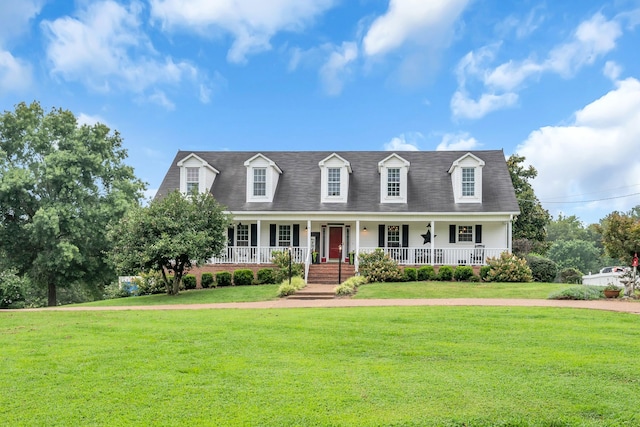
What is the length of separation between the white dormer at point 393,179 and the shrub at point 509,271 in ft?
18.3

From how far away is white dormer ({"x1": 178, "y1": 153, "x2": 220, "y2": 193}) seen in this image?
83.0ft

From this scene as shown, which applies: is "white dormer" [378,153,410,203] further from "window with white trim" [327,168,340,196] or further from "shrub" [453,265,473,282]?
"shrub" [453,265,473,282]

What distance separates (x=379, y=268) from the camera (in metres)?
21.6

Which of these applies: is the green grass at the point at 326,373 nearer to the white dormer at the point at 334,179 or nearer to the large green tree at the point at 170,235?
the large green tree at the point at 170,235

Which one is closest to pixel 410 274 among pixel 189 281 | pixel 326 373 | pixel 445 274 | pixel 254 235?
pixel 445 274

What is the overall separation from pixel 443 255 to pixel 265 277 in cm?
889

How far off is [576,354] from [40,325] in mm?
11070

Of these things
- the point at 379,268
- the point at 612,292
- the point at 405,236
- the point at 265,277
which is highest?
the point at 405,236

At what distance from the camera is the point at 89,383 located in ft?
19.7

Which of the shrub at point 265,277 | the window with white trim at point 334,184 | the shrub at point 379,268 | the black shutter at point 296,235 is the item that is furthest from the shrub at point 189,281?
the window with white trim at point 334,184

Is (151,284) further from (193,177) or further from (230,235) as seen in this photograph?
(193,177)

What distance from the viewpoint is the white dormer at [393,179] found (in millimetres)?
24469

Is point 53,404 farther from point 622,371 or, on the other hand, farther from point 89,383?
point 622,371

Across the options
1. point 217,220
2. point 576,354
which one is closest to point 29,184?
point 217,220
